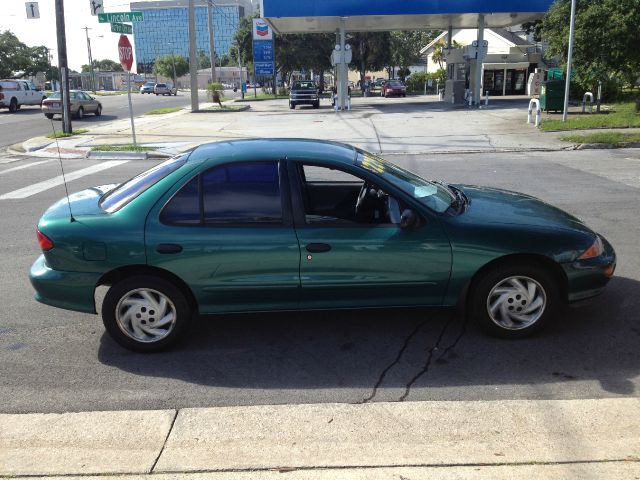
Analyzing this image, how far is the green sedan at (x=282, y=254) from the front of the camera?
4.25 meters

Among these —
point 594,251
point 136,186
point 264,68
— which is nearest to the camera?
point 594,251

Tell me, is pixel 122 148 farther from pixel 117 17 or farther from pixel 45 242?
pixel 45 242

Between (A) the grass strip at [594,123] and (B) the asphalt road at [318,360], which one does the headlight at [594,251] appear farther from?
(A) the grass strip at [594,123]

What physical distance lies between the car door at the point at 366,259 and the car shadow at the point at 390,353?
389mm

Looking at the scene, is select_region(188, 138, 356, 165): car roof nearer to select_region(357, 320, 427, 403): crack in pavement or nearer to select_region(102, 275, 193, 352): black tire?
select_region(102, 275, 193, 352): black tire

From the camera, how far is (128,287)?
4.29m

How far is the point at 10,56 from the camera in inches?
2751

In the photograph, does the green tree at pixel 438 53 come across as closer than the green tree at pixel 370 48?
Yes

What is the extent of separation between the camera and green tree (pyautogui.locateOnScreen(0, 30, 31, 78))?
2715 inches

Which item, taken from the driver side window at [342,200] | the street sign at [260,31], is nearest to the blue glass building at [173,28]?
the street sign at [260,31]

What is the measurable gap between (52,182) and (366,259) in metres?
10.3

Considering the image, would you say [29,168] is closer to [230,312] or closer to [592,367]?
[230,312]

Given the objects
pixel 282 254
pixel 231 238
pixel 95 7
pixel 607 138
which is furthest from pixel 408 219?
pixel 95 7

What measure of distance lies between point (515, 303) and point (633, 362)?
0.90 m
